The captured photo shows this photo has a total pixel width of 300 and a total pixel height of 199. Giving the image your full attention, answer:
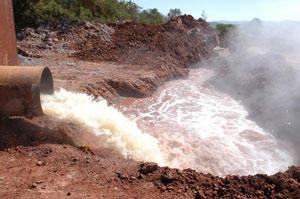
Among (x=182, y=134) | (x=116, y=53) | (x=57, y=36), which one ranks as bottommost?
(x=182, y=134)

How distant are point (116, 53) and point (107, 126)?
27.9 feet

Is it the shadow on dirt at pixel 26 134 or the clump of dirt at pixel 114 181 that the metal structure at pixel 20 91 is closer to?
the shadow on dirt at pixel 26 134

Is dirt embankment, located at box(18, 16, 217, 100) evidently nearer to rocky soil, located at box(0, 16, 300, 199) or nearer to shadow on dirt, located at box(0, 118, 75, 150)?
rocky soil, located at box(0, 16, 300, 199)

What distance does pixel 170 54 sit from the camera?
15.3 metres

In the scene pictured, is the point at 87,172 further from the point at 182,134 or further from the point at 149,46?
the point at 149,46

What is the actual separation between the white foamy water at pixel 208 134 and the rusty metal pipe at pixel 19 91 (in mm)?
3206

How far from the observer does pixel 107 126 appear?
244 inches

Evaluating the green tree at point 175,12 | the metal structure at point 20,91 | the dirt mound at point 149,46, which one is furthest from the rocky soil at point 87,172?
the green tree at point 175,12

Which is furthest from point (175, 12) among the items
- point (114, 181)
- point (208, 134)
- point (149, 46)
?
point (114, 181)

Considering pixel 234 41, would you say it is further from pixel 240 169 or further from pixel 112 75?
pixel 240 169

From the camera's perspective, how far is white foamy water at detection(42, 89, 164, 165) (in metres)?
5.72

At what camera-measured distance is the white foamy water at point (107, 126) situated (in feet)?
18.8

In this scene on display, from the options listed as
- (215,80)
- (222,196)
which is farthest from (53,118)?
(215,80)

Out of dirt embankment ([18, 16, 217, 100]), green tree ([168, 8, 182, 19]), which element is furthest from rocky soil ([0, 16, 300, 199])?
green tree ([168, 8, 182, 19])
